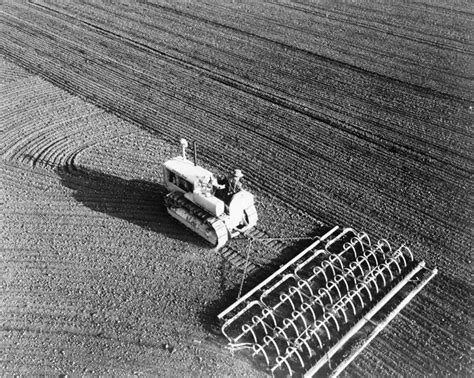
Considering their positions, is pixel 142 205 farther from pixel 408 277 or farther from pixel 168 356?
pixel 408 277

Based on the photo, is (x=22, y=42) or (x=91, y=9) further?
(x=91, y=9)

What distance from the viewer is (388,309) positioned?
8.34 meters

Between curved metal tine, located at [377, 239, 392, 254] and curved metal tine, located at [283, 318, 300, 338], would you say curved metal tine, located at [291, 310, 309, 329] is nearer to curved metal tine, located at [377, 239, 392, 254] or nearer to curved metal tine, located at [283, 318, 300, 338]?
curved metal tine, located at [283, 318, 300, 338]

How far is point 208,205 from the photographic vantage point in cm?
942

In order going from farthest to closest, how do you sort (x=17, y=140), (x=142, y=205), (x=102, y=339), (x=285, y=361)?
(x=17, y=140), (x=142, y=205), (x=102, y=339), (x=285, y=361)

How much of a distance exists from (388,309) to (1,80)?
47.8 ft

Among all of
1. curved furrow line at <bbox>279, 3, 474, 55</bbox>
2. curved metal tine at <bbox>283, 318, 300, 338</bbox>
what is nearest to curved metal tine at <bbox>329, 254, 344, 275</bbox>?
curved metal tine at <bbox>283, 318, 300, 338</bbox>

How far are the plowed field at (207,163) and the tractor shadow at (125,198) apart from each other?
0.14ft

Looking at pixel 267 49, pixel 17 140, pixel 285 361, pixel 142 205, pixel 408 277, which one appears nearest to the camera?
pixel 285 361

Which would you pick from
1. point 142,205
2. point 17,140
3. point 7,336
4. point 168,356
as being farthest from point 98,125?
point 168,356

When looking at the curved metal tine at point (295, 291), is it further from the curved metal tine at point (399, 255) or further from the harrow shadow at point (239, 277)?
the curved metal tine at point (399, 255)

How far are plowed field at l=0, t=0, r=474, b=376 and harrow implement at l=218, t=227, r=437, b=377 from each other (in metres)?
0.29

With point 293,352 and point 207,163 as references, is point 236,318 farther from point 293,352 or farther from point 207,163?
point 207,163

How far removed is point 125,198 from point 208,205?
8.25ft
